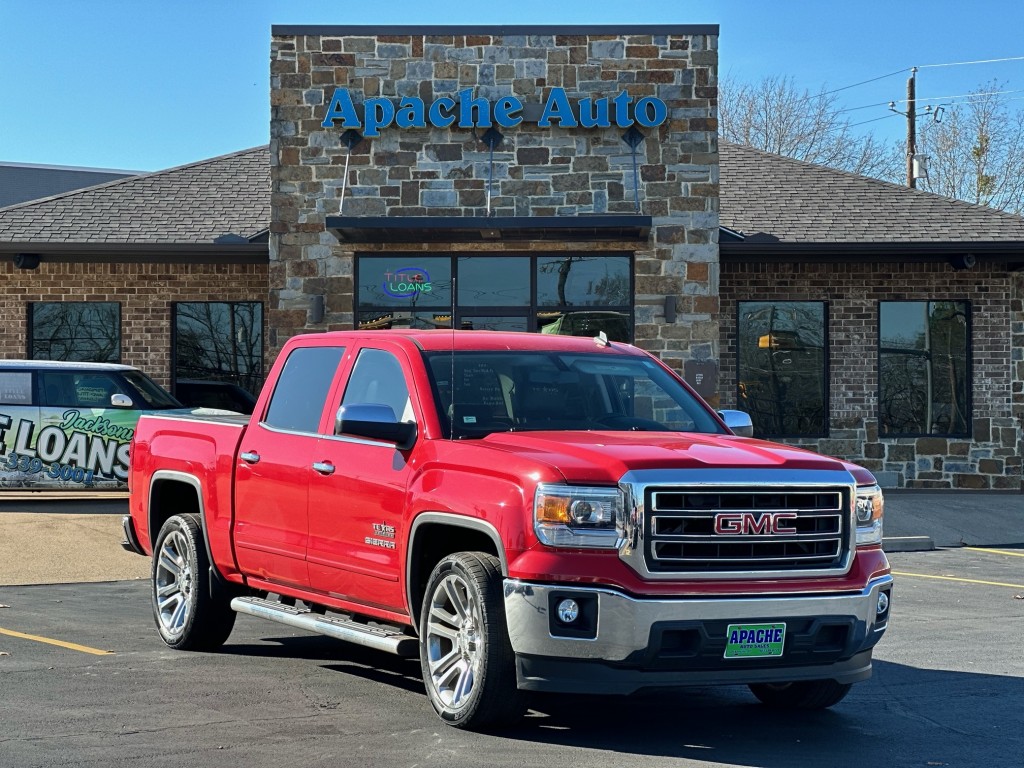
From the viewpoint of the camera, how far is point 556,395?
762 centimetres

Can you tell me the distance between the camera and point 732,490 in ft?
20.9

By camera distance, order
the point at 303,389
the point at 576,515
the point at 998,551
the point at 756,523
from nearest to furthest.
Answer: the point at 576,515 → the point at 756,523 → the point at 303,389 → the point at 998,551

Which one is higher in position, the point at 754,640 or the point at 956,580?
the point at 754,640

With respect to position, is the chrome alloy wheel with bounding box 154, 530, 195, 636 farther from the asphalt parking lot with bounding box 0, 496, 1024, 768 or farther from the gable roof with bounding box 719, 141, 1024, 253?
the gable roof with bounding box 719, 141, 1024, 253

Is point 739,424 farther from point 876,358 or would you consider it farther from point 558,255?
point 876,358

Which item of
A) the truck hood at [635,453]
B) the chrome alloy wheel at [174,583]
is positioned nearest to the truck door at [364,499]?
the truck hood at [635,453]

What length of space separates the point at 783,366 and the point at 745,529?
1566 cm

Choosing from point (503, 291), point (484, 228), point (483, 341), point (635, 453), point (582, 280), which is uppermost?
point (484, 228)

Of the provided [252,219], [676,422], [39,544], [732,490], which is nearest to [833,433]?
[252,219]

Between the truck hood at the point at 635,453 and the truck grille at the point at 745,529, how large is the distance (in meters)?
0.14

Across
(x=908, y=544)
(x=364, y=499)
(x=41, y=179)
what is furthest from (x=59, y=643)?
(x=41, y=179)

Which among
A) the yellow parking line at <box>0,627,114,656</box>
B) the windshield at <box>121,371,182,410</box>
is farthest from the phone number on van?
the yellow parking line at <box>0,627,114,656</box>

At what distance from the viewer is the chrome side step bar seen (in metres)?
7.08

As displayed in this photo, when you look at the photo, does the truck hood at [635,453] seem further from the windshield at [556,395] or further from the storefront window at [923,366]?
the storefront window at [923,366]
